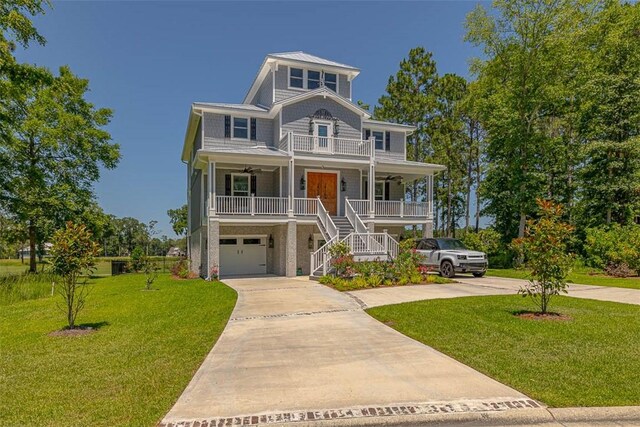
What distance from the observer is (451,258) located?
16.6 metres

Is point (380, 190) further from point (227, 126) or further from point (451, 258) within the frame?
point (227, 126)

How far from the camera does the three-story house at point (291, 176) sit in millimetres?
17750

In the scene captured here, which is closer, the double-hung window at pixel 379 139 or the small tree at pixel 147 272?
the small tree at pixel 147 272

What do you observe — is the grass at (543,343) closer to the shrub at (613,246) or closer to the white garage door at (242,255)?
the shrub at (613,246)

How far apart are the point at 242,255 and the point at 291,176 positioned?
5.06 m

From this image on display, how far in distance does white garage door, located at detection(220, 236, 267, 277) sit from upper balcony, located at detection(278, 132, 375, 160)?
17.2ft

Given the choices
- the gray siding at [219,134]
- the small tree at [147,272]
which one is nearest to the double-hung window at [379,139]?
the gray siding at [219,134]

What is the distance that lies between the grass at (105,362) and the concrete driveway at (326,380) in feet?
1.21

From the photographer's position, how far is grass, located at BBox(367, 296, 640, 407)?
4570mm

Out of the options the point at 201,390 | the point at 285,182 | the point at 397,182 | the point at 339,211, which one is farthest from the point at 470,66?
the point at 201,390

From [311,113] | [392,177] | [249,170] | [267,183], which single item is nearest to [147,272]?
[249,170]

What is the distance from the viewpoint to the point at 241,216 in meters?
17.6

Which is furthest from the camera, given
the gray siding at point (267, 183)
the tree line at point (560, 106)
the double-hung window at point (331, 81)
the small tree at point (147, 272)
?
the tree line at point (560, 106)

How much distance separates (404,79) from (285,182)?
20.5 metres
